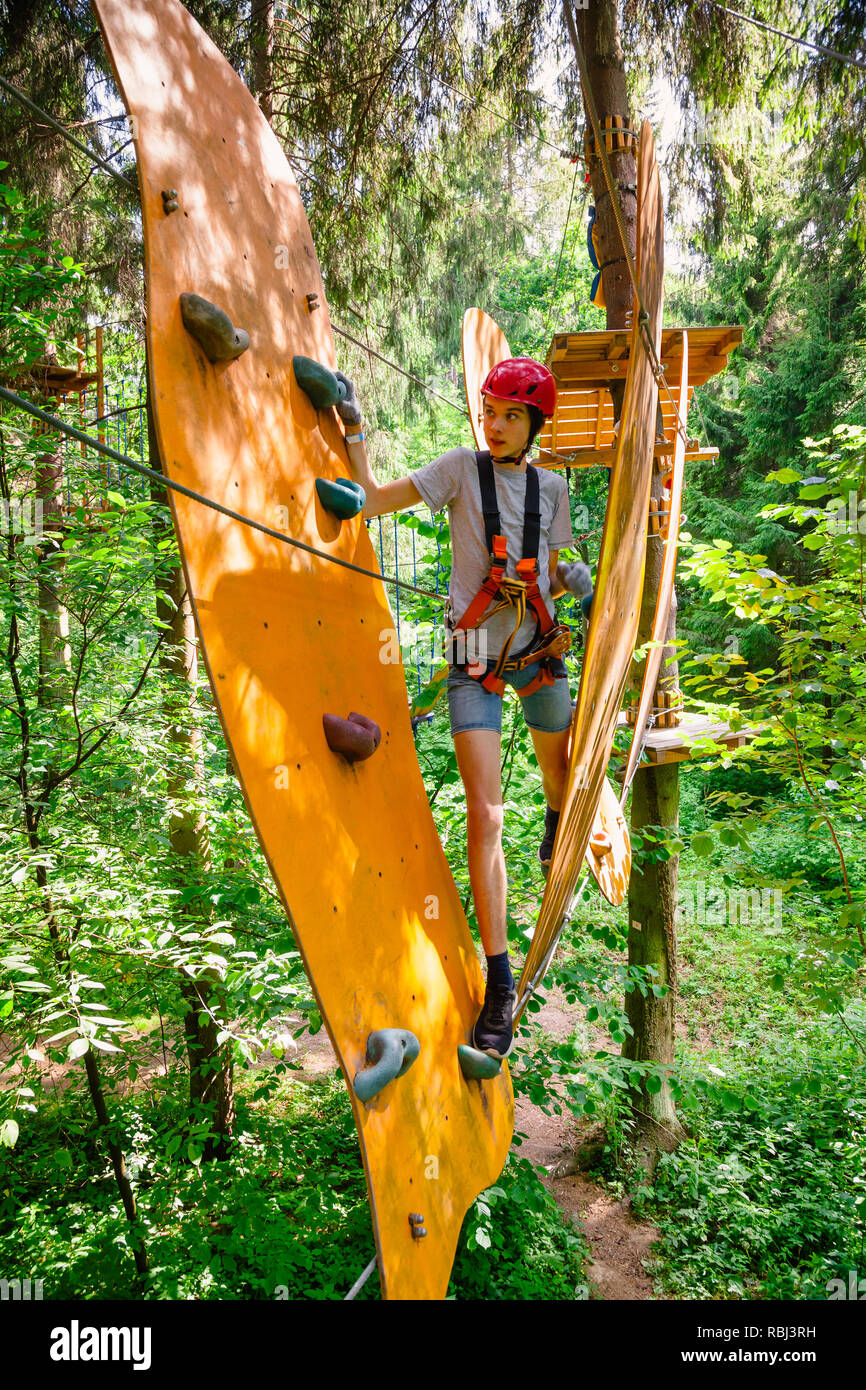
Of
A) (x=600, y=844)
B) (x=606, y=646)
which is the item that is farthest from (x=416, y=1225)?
(x=600, y=844)

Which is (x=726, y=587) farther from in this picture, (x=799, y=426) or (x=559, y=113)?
(x=799, y=426)

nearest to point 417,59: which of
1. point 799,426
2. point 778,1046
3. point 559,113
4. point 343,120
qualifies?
point 343,120

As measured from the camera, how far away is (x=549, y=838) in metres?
2.62

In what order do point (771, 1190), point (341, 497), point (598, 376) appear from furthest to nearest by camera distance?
1. point (771, 1190)
2. point (598, 376)
3. point (341, 497)

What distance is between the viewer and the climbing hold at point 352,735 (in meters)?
1.35

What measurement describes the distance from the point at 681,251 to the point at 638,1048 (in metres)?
4.87

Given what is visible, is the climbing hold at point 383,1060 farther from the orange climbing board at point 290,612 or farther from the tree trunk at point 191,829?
the tree trunk at point 191,829

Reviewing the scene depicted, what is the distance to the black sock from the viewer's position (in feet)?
6.21

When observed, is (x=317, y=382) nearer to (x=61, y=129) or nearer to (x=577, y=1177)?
(x=61, y=129)

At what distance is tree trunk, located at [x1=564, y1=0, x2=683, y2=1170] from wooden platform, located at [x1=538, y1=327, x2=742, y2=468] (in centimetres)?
25

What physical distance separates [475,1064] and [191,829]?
2.33 metres

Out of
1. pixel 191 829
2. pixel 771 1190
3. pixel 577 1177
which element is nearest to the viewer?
pixel 191 829

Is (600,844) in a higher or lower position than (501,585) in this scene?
lower

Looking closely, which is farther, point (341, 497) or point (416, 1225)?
point (341, 497)
